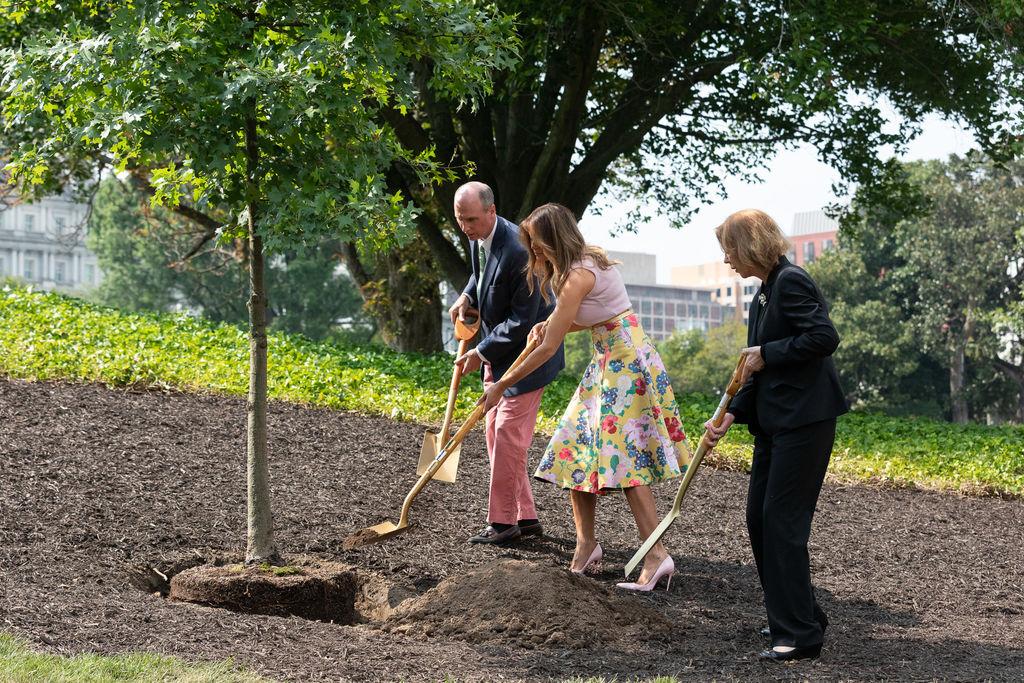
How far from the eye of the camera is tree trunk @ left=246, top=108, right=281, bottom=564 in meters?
4.69

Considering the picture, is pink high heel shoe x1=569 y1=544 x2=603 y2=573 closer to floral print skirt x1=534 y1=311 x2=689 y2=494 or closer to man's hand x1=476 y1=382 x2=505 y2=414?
floral print skirt x1=534 y1=311 x2=689 y2=494

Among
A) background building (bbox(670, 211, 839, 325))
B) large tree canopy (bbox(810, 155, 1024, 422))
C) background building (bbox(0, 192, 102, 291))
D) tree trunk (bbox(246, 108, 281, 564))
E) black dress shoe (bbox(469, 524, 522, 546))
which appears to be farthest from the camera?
background building (bbox(670, 211, 839, 325))

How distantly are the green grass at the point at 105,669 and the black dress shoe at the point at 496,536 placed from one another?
7.51 feet

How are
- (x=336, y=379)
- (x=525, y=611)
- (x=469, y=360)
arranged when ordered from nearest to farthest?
(x=525, y=611)
(x=469, y=360)
(x=336, y=379)

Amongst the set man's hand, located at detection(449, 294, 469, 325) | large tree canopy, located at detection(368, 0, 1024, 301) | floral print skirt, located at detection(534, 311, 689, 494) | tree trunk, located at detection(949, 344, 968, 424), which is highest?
large tree canopy, located at detection(368, 0, 1024, 301)

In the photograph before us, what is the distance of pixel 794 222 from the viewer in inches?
4914

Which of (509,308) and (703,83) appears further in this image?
(703,83)

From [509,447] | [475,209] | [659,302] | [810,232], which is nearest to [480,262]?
[475,209]

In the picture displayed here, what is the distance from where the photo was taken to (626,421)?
15.9 feet

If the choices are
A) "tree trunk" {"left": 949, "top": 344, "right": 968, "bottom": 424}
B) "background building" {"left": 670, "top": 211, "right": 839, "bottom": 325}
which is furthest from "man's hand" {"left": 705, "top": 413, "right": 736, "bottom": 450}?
"background building" {"left": 670, "top": 211, "right": 839, "bottom": 325}

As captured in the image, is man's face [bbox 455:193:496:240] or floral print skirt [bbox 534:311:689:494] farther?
man's face [bbox 455:193:496:240]

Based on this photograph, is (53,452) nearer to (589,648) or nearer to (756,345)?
(589,648)

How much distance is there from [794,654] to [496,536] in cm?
211

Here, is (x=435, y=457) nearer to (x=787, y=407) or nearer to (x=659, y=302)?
(x=787, y=407)
